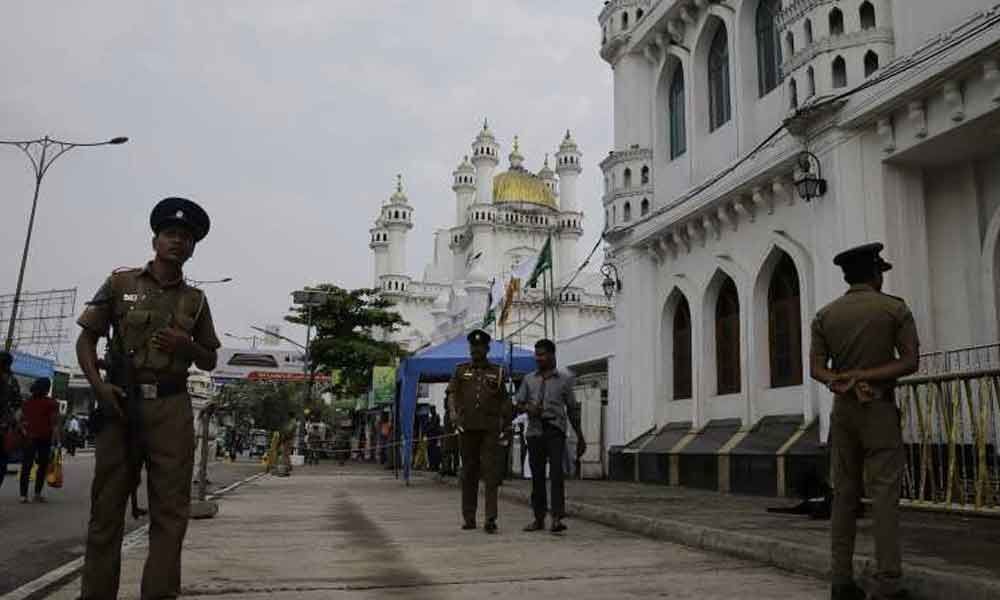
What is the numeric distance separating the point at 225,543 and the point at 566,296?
53.5m

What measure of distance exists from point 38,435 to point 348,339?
31944mm

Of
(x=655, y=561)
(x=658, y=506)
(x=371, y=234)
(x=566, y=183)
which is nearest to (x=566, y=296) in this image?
(x=566, y=183)

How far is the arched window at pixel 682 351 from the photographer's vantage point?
54.4 ft

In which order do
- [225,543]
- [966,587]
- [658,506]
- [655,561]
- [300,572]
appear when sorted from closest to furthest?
[966,587], [300,572], [655,561], [225,543], [658,506]

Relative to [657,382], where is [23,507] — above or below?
below

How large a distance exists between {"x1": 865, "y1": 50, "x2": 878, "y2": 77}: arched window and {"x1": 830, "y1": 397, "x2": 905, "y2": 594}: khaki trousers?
815cm

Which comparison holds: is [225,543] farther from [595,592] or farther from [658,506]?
[658,506]

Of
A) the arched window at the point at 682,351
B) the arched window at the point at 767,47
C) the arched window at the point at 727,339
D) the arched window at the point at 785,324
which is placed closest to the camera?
the arched window at the point at 785,324

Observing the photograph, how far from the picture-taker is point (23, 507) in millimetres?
10414

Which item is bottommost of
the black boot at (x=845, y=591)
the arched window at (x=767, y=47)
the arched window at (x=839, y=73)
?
the black boot at (x=845, y=591)

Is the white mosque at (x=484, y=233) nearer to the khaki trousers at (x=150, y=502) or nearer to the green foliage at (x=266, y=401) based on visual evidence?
the green foliage at (x=266, y=401)

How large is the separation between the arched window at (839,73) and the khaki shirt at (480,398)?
6.33m

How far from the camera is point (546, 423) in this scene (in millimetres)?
8508

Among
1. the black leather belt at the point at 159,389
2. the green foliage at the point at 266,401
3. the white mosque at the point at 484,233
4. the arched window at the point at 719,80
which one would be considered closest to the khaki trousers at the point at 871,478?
the black leather belt at the point at 159,389
